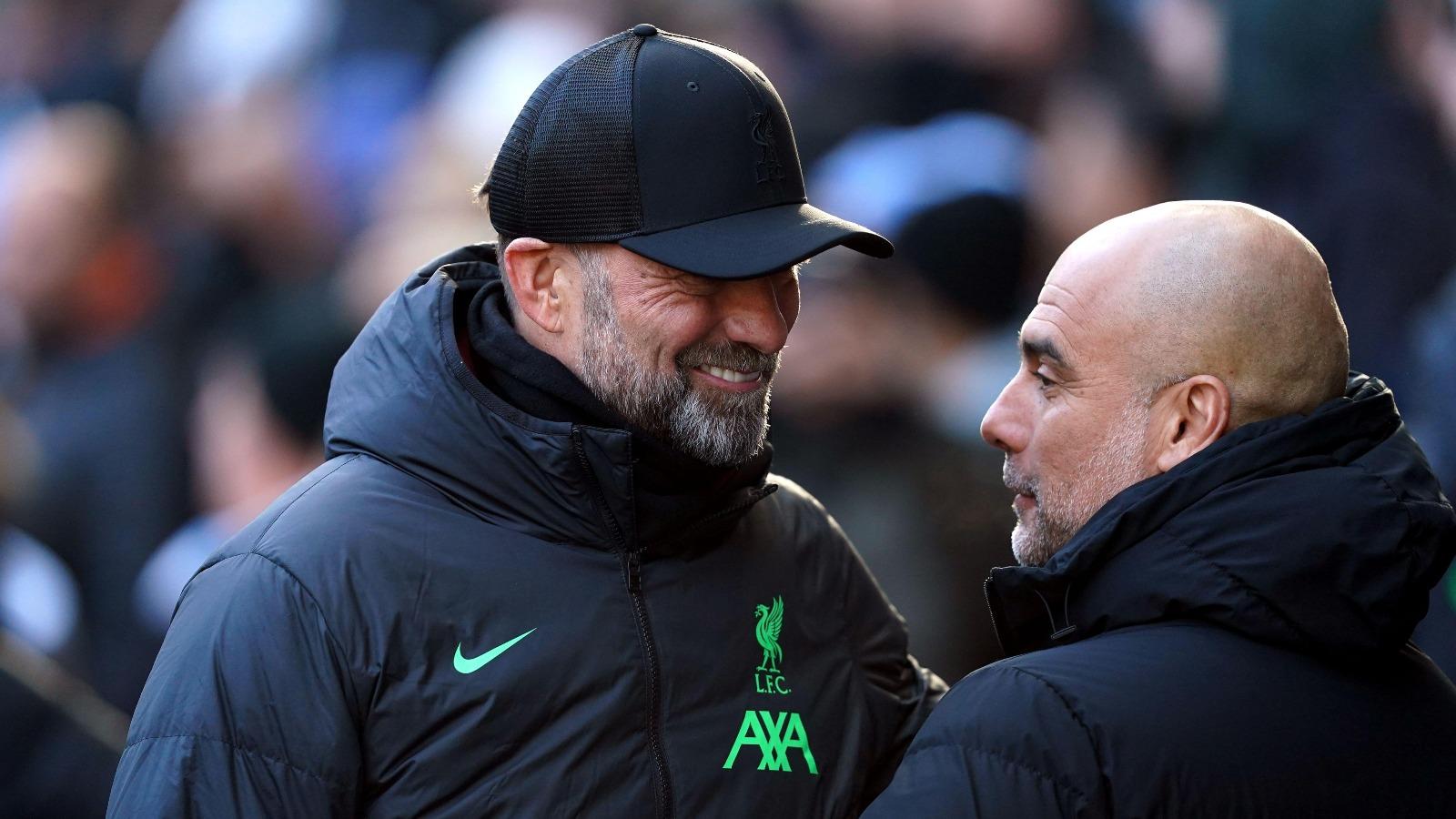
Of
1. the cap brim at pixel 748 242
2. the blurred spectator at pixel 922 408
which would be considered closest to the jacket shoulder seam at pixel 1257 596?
the cap brim at pixel 748 242

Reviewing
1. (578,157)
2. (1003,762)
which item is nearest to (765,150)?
(578,157)

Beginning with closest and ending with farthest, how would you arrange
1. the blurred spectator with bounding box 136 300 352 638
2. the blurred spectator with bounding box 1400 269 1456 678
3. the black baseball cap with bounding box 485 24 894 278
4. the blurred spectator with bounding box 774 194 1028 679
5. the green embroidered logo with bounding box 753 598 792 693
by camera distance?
the black baseball cap with bounding box 485 24 894 278 < the green embroidered logo with bounding box 753 598 792 693 < the blurred spectator with bounding box 1400 269 1456 678 < the blurred spectator with bounding box 774 194 1028 679 < the blurred spectator with bounding box 136 300 352 638

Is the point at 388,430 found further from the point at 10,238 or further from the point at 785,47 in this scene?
the point at 10,238

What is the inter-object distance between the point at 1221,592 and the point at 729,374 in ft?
2.56

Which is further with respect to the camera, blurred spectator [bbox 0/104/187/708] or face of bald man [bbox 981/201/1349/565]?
blurred spectator [bbox 0/104/187/708]

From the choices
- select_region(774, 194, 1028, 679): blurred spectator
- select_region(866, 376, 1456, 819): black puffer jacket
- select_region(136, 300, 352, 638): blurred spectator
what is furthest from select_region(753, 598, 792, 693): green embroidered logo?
select_region(136, 300, 352, 638): blurred spectator

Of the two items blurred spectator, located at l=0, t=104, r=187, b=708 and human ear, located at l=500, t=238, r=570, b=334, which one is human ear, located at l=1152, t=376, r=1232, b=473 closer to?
human ear, located at l=500, t=238, r=570, b=334

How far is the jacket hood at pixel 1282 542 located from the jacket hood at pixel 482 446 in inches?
22.2

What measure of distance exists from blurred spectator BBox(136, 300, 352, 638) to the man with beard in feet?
7.60

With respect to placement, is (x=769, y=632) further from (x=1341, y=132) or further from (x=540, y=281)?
(x=1341, y=132)

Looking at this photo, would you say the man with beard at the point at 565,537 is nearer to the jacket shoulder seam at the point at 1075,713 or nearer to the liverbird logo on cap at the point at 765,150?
the liverbird logo on cap at the point at 765,150

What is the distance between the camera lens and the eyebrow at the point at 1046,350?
6.43 ft

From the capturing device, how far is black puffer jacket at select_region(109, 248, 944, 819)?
69.5 inches

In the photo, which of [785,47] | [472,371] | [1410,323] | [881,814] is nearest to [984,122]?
[785,47]
